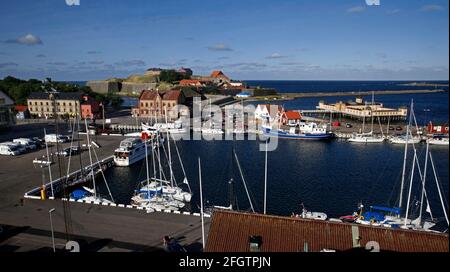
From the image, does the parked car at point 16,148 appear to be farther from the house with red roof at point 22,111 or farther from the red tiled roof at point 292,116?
the red tiled roof at point 292,116

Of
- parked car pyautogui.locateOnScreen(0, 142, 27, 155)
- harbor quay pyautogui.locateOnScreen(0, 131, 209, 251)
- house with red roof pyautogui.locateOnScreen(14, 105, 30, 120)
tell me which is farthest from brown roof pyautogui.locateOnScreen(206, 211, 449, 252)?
house with red roof pyautogui.locateOnScreen(14, 105, 30, 120)

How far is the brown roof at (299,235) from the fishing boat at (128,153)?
18.2 metres

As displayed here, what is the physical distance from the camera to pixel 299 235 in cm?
660

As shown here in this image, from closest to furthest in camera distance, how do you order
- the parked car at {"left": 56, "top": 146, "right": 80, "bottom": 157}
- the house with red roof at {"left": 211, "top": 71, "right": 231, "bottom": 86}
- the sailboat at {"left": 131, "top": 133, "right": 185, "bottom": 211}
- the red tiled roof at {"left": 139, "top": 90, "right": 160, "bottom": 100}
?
the sailboat at {"left": 131, "top": 133, "right": 185, "bottom": 211}, the parked car at {"left": 56, "top": 146, "right": 80, "bottom": 157}, the red tiled roof at {"left": 139, "top": 90, "right": 160, "bottom": 100}, the house with red roof at {"left": 211, "top": 71, "right": 231, "bottom": 86}

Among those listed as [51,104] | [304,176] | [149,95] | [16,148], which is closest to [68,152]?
[16,148]

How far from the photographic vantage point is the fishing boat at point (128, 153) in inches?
940

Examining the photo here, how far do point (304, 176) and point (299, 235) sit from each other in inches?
597

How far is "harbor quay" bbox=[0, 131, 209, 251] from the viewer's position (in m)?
10.3

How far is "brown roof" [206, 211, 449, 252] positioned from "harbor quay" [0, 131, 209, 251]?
146 inches

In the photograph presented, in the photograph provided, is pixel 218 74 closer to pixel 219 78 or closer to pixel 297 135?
pixel 219 78

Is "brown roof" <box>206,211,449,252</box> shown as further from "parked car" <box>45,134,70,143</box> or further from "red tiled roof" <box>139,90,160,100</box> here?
"red tiled roof" <box>139,90,160,100</box>

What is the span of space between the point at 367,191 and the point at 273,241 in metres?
13.6

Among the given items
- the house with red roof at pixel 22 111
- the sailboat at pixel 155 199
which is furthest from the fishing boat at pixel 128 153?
the house with red roof at pixel 22 111
